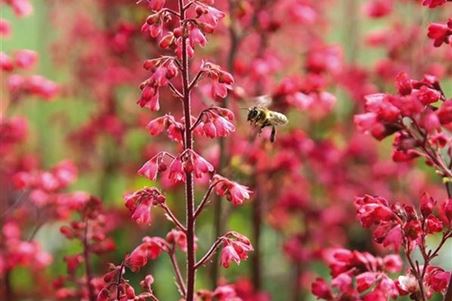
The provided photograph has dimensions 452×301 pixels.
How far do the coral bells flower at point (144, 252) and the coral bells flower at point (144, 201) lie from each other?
138 millimetres

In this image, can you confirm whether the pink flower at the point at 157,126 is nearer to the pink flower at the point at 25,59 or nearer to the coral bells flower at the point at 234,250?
the coral bells flower at the point at 234,250

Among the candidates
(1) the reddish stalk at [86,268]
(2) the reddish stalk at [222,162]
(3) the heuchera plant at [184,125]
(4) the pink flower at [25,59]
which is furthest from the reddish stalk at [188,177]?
(4) the pink flower at [25,59]

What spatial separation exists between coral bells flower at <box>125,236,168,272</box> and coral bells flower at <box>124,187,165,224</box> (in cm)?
14

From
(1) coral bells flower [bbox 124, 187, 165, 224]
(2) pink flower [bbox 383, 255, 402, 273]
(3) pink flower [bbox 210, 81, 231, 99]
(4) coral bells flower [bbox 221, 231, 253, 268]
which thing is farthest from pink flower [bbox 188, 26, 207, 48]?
(2) pink flower [bbox 383, 255, 402, 273]

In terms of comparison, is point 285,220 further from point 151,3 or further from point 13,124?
point 151,3

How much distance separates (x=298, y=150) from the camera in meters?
3.90

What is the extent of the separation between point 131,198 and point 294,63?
138 inches

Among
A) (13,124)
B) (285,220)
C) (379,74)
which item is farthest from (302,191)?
(13,124)

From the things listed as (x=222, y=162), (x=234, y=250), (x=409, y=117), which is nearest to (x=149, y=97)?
(x=234, y=250)

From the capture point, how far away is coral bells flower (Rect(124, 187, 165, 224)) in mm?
1990

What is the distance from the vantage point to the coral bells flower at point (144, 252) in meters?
2.09

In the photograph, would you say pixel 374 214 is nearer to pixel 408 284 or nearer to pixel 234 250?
pixel 408 284

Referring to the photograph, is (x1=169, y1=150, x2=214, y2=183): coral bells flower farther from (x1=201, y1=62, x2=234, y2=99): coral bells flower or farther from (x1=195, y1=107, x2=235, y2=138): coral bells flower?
(x1=201, y1=62, x2=234, y2=99): coral bells flower

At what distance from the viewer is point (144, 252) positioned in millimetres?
2121
